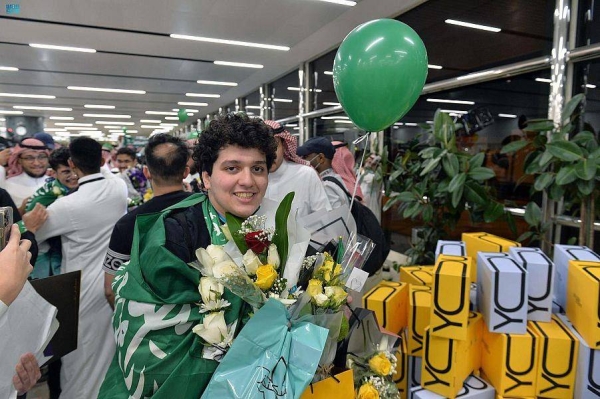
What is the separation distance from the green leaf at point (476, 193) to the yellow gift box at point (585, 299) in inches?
42.8

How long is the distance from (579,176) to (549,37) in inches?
57.9

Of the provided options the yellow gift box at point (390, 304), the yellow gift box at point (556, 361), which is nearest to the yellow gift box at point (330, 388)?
the yellow gift box at point (390, 304)

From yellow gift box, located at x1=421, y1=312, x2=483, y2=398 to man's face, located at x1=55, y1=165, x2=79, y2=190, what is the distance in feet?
8.47

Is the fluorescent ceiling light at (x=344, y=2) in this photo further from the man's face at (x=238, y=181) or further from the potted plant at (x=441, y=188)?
the man's face at (x=238, y=181)

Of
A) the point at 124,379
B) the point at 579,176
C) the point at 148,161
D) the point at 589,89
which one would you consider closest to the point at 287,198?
the point at 124,379

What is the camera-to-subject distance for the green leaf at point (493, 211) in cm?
262

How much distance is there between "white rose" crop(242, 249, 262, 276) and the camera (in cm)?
84

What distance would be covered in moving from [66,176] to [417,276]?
2523 millimetres

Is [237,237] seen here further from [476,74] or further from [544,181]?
[476,74]

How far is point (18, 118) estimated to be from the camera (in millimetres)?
13789

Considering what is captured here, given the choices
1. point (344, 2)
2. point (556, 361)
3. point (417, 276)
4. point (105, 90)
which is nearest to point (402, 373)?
point (417, 276)

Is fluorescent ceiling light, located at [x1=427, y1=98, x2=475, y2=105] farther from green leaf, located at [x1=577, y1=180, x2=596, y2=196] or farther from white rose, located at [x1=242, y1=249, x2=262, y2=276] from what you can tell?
white rose, located at [x1=242, y1=249, x2=262, y2=276]

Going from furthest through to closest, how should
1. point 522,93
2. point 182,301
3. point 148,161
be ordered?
point 522,93 → point 148,161 → point 182,301

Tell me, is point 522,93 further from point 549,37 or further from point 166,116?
point 166,116
